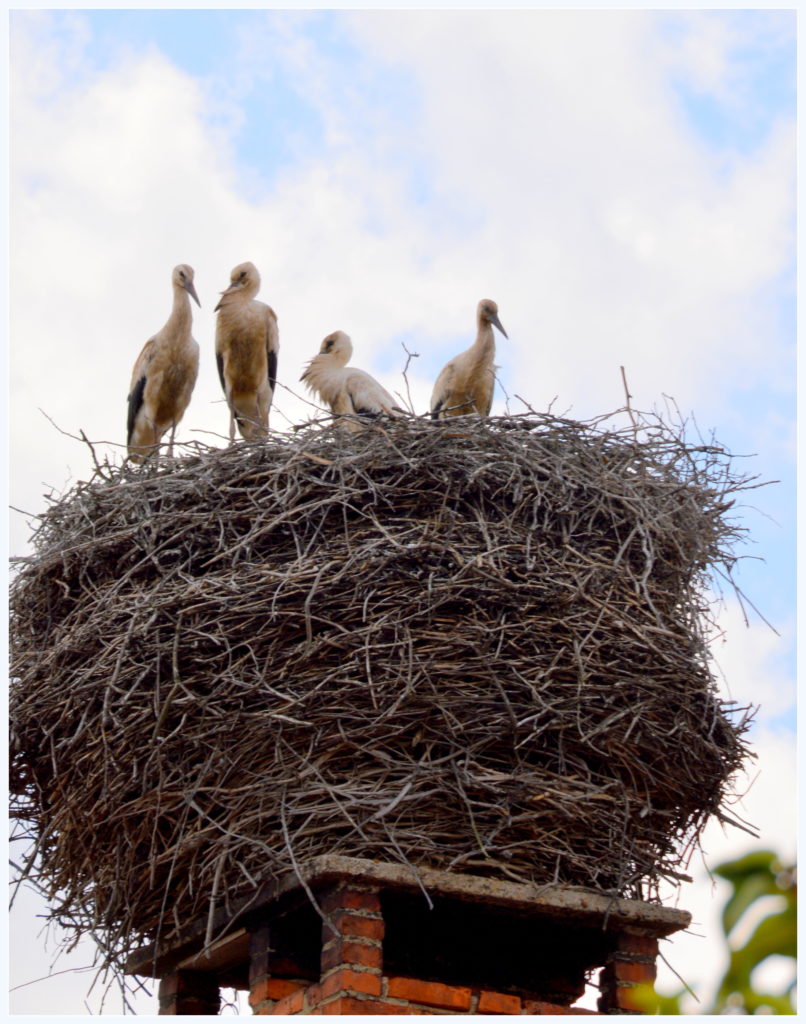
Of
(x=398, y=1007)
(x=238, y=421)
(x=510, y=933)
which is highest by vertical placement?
(x=238, y=421)

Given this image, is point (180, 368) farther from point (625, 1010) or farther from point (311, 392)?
point (625, 1010)

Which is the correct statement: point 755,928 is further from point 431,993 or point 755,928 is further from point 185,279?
point 185,279

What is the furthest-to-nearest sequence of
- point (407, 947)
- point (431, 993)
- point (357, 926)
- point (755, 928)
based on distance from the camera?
point (407, 947) → point (431, 993) → point (357, 926) → point (755, 928)

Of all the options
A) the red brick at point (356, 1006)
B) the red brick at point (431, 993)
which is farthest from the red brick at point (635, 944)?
the red brick at point (356, 1006)

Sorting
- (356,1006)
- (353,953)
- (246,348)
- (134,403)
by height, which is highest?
(246,348)

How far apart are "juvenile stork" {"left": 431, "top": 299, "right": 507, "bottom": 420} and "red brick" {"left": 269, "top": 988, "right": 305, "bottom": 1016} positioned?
4.06 meters

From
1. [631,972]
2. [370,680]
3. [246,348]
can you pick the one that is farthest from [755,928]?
[246,348]

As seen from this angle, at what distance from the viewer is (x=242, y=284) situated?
8.73 meters

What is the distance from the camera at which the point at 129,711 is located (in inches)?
204

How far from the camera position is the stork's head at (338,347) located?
905 centimetres

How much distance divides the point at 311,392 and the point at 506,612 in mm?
3798

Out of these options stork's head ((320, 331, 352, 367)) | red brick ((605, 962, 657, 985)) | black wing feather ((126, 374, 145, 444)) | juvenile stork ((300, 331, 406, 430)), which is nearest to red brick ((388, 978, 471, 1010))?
red brick ((605, 962, 657, 985))

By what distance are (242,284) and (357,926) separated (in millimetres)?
4930

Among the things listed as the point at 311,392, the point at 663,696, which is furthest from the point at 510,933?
the point at 311,392
